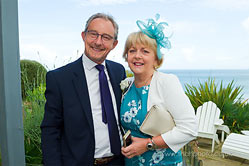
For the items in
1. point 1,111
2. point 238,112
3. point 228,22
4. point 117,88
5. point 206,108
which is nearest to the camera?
point 117,88

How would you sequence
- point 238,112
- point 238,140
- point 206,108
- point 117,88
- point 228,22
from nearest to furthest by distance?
1. point 117,88
2. point 238,140
3. point 206,108
4. point 238,112
5. point 228,22

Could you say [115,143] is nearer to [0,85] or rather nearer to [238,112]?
[0,85]

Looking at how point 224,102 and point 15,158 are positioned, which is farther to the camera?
point 224,102

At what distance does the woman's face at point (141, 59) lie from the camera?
5.49ft

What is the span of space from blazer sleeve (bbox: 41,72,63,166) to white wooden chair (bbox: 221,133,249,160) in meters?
4.00

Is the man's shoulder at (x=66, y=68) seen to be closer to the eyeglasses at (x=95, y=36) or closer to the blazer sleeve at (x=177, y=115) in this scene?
the eyeglasses at (x=95, y=36)

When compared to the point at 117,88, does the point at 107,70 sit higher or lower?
higher

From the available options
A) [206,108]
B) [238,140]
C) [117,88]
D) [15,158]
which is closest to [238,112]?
[206,108]

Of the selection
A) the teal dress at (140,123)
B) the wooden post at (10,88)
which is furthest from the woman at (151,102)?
the wooden post at (10,88)

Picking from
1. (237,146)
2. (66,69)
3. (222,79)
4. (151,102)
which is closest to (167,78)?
(151,102)

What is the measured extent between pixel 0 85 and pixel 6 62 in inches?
9.0

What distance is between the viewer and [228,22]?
479ft

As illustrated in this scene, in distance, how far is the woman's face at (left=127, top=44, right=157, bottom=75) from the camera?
5.49ft

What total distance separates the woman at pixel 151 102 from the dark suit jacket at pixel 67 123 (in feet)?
0.94
